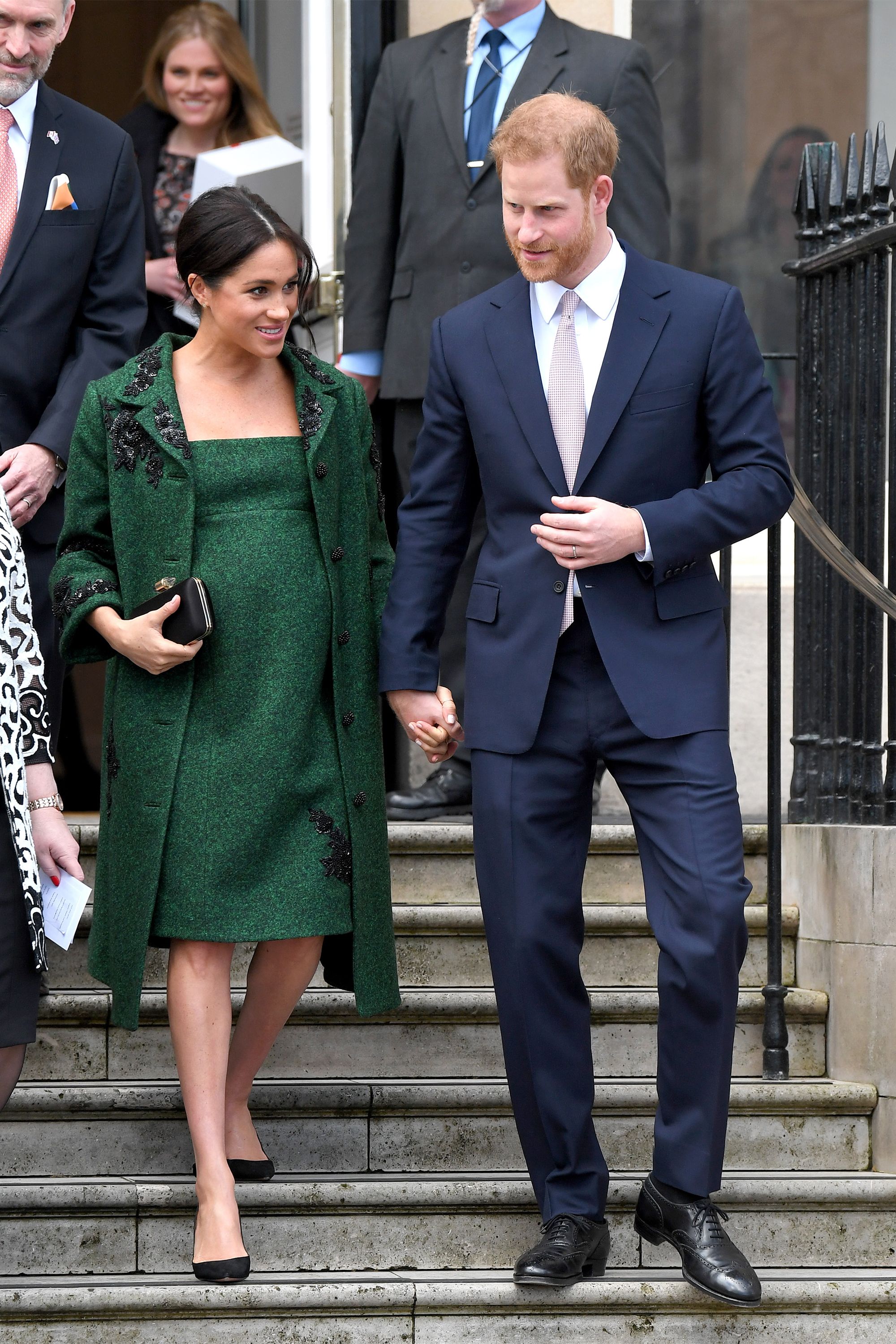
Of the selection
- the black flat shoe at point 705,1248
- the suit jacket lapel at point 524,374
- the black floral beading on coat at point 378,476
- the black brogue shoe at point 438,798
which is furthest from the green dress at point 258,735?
the black brogue shoe at point 438,798

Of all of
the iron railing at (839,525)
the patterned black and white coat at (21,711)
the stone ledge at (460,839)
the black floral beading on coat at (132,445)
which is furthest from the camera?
the stone ledge at (460,839)

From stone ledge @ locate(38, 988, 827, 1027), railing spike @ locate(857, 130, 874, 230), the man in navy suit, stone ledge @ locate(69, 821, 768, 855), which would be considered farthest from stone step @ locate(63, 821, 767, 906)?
railing spike @ locate(857, 130, 874, 230)

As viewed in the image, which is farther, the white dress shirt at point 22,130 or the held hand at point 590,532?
the white dress shirt at point 22,130

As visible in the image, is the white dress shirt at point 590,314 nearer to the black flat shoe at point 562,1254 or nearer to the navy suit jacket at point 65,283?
the navy suit jacket at point 65,283

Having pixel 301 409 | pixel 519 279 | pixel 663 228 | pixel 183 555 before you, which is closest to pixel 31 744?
pixel 183 555

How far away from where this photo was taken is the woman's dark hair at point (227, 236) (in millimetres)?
3357

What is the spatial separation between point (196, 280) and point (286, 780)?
92cm

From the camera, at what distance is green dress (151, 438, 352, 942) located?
11.1 feet

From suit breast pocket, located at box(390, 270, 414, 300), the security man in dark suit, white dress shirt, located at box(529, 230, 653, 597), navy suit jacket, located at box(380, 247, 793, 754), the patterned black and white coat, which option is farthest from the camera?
suit breast pocket, located at box(390, 270, 414, 300)

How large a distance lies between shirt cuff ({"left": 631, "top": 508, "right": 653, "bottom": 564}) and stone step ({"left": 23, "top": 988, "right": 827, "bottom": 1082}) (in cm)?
125

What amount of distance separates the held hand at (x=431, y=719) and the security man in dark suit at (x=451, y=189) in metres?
1.39

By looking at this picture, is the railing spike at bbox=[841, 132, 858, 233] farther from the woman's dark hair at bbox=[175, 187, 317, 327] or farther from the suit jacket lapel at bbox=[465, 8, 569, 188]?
the woman's dark hair at bbox=[175, 187, 317, 327]

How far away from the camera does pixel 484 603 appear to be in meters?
3.36

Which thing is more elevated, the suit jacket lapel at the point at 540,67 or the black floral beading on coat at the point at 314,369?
the suit jacket lapel at the point at 540,67
